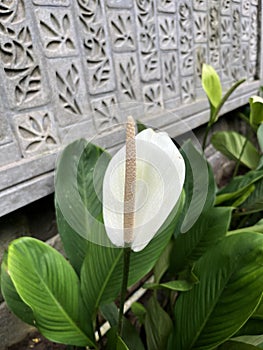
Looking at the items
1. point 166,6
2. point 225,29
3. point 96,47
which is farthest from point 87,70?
point 225,29

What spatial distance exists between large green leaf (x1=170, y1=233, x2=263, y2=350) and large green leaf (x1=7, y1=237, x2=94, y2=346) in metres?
0.18

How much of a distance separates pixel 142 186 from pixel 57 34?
0.50 m

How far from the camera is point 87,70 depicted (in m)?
0.75

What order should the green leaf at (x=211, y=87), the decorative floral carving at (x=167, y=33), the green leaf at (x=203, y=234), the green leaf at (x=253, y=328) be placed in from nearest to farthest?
the green leaf at (x=253, y=328) < the green leaf at (x=203, y=234) < the green leaf at (x=211, y=87) < the decorative floral carving at (x=167, y=33)

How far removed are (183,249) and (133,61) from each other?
549mm

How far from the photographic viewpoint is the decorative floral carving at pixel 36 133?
2.13 ft

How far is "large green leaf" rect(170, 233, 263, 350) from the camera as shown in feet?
1.43

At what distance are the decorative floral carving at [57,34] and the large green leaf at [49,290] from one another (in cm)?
43

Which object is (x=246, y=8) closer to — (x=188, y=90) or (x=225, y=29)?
(x=225, y=29)

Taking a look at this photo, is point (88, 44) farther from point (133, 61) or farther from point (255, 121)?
point (255, 121)

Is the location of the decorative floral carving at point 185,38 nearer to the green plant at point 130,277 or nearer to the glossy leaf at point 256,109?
the glossy leaf at point 256,109

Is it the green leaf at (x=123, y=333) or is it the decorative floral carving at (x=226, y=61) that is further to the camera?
the decorative floral carving at (x=226, y=61)

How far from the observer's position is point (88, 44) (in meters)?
0.73

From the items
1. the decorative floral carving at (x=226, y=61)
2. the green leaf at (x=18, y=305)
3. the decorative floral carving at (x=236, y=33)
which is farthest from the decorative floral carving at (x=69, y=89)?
the decorative floral carving at (x=236, y=33)
